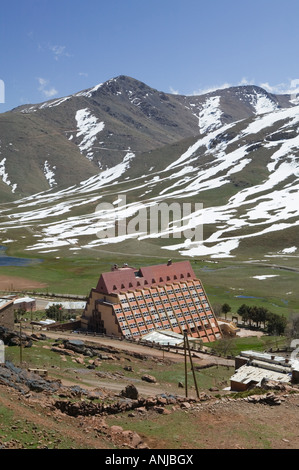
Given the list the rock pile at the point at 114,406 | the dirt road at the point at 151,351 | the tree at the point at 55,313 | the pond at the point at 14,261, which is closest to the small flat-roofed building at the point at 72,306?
the tree at the point at 55,313

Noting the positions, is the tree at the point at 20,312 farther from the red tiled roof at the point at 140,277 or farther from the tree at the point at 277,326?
the tree at the point at 277,326

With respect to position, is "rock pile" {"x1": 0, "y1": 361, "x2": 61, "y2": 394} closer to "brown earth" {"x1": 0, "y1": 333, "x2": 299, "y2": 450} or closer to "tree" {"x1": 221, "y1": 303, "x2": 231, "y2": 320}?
"brown earth" {"x1": 0, "y1": 333, "x2": 299, "y2": 450}

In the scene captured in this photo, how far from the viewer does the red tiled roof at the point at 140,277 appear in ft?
292

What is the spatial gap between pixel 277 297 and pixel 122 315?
2063 inches

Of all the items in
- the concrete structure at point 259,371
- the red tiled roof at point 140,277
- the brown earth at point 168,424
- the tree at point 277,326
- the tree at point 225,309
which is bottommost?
the tree at point 277,326

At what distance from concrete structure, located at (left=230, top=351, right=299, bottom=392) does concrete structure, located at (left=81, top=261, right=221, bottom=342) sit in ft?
96.9

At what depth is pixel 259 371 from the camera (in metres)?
52.9

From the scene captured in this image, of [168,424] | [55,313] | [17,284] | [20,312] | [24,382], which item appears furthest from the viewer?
[17,284]

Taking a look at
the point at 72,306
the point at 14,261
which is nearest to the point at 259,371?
the point at 72,306

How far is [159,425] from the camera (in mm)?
29625

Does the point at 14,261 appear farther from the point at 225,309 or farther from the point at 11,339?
the point at 11,339

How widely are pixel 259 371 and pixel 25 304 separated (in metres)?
60.8
